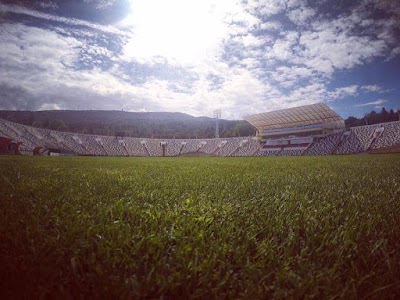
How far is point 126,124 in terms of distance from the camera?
110 meters

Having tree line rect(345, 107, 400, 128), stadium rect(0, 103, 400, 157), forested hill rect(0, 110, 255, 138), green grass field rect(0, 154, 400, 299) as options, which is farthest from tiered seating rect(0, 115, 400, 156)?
green grass field rect(0, 154, 400, 299)

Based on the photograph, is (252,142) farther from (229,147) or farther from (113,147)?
(113,147)

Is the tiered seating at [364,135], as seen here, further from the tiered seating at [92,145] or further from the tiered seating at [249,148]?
the tiered seating at [92,145]

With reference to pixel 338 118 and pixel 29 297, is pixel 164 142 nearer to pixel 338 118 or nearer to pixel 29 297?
pixel 338 118

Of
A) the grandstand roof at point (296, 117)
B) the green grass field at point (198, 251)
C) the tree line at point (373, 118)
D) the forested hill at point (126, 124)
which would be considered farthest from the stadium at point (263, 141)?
the green grass field at point (198, 251)

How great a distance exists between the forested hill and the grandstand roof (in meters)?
19.8

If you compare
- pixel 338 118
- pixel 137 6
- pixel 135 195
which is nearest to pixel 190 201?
pixel 135 195

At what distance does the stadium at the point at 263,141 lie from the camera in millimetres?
42469

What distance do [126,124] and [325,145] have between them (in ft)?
274

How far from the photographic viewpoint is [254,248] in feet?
4.64

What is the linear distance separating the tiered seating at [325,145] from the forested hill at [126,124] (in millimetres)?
29875

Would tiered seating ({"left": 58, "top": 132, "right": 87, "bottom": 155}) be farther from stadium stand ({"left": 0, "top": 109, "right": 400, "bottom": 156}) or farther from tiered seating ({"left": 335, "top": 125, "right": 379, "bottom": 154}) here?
tiered seating ({"left": 335, "top": 125, "right": 379, "bottom": 154})

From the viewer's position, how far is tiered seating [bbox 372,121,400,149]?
3888cm

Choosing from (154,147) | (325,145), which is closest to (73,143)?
(154,147)
